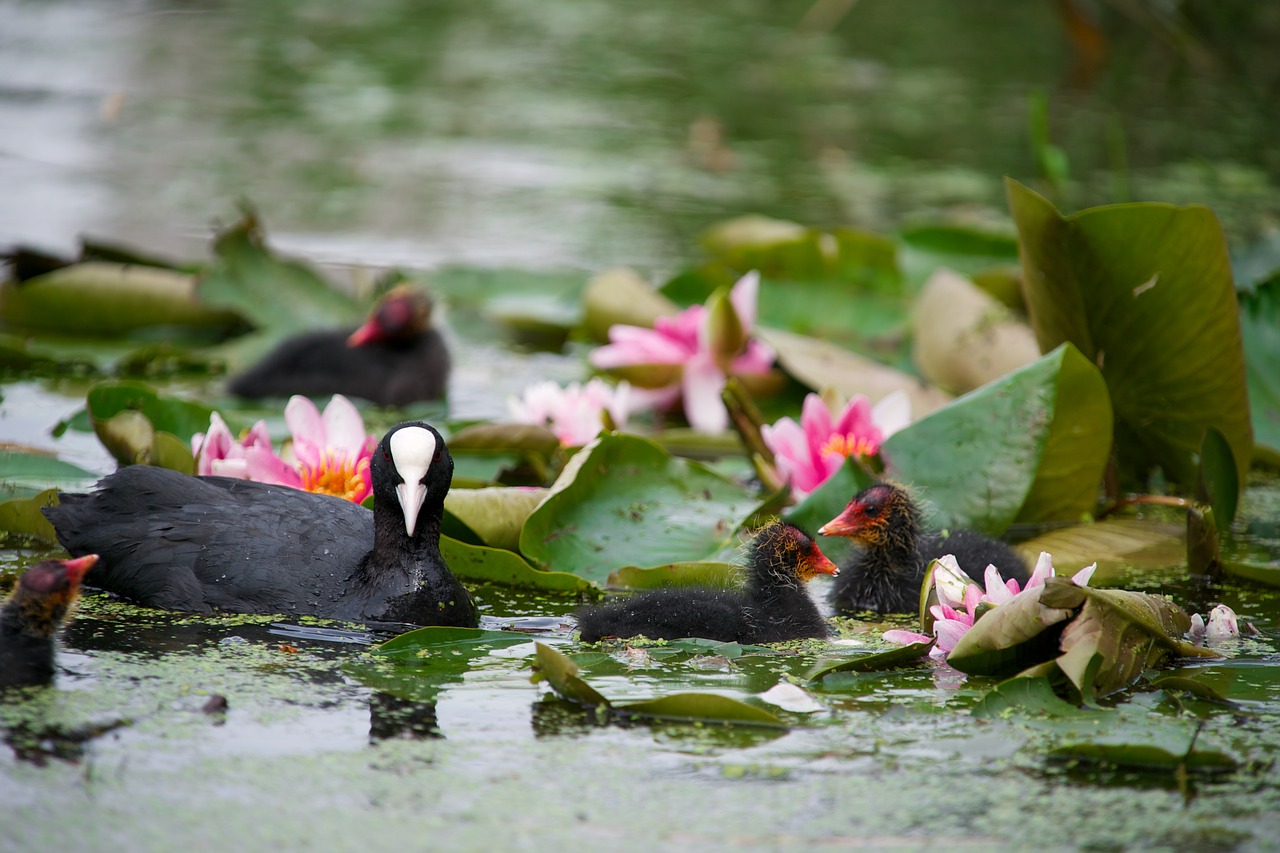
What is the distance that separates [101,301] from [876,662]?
395 centimetres

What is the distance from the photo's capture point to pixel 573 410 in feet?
14.0

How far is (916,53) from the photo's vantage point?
12922 mm

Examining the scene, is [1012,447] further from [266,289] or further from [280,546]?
[266,289]

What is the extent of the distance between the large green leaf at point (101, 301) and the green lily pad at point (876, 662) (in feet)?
11.8

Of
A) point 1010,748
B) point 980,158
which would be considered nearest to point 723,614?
point 1010,748

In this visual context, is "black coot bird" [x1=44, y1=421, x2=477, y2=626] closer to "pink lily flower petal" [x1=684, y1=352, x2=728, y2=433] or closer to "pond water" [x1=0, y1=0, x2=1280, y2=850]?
"pond water" [x1=0, y1=0, x2=1280, y2=850]

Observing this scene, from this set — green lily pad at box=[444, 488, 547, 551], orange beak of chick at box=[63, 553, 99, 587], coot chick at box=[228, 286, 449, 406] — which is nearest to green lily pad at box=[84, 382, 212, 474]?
green lily pad at box=[444, 488, 547, 551]

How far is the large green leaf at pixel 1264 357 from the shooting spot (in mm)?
4535

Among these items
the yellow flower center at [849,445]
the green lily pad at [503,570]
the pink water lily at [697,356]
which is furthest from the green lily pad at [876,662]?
the pink water lily at [697,356]

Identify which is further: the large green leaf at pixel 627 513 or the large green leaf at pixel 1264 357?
the large green leaf at pixel 1264 357

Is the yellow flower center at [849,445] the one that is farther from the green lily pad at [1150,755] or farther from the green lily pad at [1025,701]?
the green lily pad at [1150,755]

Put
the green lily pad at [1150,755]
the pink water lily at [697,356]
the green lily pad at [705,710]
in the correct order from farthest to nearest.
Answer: the pink water lily at [697,356]
the green lily pad at [705,710]
the green lily pad at [1150,755]

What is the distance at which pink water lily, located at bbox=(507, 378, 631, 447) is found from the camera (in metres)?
4.22

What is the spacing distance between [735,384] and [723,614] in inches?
43.1
